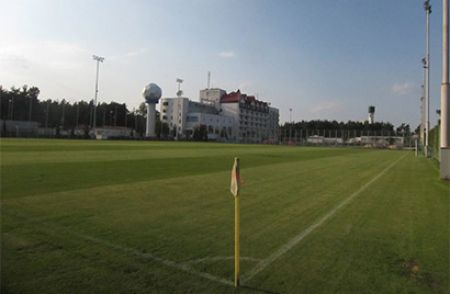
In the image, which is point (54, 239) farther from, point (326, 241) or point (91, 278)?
point (326, 241)

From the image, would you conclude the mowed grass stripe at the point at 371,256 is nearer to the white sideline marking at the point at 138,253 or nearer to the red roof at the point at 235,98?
the white sideline marking at the point at 138,253

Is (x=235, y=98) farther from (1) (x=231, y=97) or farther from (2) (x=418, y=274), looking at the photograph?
(2) (x=418, y=274)

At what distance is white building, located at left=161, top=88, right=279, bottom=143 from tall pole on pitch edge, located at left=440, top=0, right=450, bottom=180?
423 feet

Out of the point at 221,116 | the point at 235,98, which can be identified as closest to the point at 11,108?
the point at 221,116

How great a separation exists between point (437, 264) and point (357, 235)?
6.06 ft

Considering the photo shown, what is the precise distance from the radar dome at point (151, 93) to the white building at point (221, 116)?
23.0 meters

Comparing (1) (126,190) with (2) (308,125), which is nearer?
(1) (126,190)

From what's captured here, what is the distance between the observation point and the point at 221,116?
16912 cm

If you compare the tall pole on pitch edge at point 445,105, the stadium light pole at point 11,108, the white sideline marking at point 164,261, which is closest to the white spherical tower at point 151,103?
the stadium light pole at point 11,108

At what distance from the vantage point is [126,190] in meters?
12.1

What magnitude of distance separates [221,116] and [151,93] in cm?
4893

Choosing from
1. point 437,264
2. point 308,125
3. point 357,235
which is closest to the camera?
point 437,264

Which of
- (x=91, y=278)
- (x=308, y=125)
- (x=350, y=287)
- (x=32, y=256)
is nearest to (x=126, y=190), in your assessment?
(x=32, y=256)

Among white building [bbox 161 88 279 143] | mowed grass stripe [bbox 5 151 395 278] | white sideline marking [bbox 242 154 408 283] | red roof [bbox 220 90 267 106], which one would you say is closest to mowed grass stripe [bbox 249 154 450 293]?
white sideline marking [bbox 242 154 408 283]
